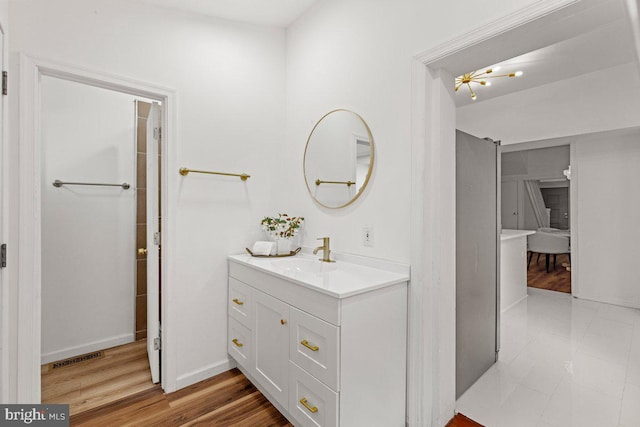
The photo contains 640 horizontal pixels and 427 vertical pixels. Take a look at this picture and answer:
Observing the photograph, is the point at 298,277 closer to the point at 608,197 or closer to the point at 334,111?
the point at 334,111

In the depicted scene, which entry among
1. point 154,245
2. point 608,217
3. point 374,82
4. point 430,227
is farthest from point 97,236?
point 608,217

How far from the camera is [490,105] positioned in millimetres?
4402

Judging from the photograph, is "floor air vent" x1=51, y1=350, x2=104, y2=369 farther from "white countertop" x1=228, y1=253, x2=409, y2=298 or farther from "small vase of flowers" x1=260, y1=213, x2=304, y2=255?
"small vase of flowers" x1=260, y1=213, x2=304, y2=255

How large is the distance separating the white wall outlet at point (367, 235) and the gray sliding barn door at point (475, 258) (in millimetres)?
538

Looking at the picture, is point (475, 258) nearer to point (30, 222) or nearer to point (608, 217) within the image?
point (30, 222)

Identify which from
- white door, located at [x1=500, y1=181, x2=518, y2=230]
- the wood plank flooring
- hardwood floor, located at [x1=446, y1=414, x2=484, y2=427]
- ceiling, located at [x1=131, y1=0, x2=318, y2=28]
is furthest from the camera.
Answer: white door, located at [x1=500, y1=181, x2=518, y2=230]

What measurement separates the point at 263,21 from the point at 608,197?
4684 millimetres

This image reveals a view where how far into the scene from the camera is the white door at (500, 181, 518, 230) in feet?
25.2

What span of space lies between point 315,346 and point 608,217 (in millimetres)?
4583

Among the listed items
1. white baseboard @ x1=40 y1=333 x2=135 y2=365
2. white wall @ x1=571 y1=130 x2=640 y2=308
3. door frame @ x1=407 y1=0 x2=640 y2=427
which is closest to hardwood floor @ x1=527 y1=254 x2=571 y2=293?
white wall @ x1=571 y1=130 x2=640 y2=308

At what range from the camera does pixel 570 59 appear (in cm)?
312

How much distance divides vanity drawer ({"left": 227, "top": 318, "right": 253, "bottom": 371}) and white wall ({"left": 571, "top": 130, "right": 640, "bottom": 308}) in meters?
4.58

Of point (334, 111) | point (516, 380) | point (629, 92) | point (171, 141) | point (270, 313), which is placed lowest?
point (516, 380)

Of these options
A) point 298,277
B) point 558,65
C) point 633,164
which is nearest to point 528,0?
point 298,277
